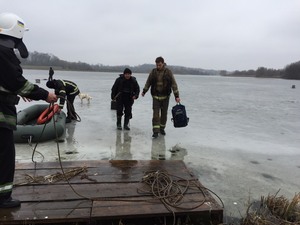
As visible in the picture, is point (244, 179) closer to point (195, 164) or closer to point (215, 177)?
point (215, 177)

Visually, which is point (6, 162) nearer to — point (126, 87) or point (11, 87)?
point (11, 87)

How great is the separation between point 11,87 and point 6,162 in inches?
28.3

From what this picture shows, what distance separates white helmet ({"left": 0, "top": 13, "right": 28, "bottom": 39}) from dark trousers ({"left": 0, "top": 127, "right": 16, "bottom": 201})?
89 cm

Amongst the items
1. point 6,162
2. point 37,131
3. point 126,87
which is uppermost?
point 126,87

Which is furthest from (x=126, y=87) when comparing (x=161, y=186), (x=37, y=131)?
(x=161, y=186)

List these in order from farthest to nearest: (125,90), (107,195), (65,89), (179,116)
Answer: (65,89) < (125,90) < (179,116) < (107,195)

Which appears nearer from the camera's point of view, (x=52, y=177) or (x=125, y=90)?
(x=52, y=177)

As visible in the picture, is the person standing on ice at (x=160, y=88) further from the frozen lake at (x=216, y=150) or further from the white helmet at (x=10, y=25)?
the white helmet at (x=10, y=25)

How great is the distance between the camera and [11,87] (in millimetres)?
2668

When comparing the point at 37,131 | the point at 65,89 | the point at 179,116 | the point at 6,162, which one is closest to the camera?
the point at 6,162

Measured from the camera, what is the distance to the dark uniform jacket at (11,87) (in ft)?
8.54

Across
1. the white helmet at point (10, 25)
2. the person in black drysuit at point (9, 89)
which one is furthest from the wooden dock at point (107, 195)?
the white helmet at point (10, 25)

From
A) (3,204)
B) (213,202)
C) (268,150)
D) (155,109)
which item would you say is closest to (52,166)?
(3,204)

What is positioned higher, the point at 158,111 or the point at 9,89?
the point at 9,89
